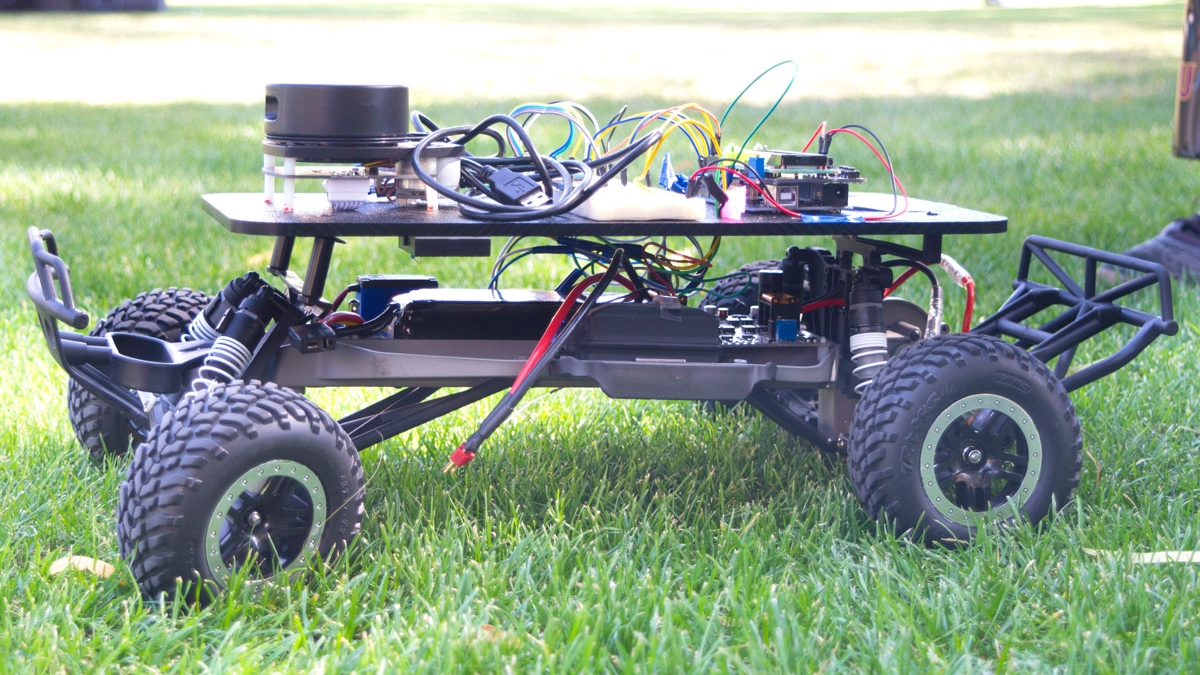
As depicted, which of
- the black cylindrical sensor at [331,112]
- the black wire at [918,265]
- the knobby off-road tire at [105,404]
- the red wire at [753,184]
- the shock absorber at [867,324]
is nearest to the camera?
the black cylindrical sensor at [331,112]

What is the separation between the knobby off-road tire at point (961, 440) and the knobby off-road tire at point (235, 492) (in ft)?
3.35

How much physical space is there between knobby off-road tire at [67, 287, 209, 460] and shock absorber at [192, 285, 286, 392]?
19.2 inches

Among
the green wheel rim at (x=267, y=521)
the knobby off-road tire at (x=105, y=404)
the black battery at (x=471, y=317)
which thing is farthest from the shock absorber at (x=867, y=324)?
the knobby off-road tire at (x=105, y=404)

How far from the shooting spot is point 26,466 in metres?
3.06

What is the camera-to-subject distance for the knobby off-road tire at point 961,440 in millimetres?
2539

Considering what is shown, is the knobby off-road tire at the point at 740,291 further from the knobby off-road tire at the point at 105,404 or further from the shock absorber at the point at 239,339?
the knobby off-road tire at the point at 105,404

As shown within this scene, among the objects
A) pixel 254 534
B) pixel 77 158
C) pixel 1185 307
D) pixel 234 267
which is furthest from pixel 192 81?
pixel 254 534

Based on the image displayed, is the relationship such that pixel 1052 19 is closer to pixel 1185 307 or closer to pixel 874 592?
pixel 1185 307

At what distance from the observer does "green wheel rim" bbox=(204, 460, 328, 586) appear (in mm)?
2258

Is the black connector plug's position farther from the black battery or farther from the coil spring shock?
the coil spring shock

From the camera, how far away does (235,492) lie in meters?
2.26

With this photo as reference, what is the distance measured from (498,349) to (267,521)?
0.64 m

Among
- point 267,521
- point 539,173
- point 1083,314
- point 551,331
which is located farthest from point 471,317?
point 1083,314

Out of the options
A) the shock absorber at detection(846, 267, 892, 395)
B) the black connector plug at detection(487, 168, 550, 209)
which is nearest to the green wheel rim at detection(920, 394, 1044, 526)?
the shock absorber at detection(846, 267, 892, 395)
